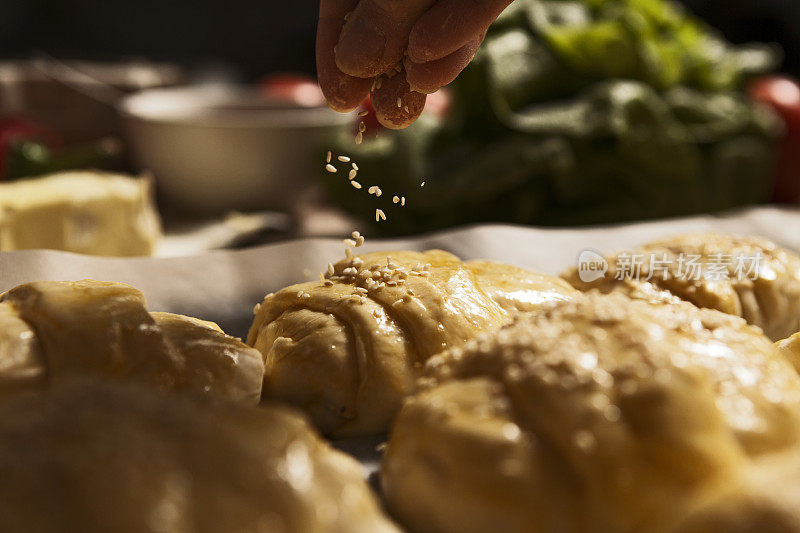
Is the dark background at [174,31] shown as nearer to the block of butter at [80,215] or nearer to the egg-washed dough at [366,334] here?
the block of butter at [80,215]

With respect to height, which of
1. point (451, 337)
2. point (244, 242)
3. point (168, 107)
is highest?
point (168, 107)

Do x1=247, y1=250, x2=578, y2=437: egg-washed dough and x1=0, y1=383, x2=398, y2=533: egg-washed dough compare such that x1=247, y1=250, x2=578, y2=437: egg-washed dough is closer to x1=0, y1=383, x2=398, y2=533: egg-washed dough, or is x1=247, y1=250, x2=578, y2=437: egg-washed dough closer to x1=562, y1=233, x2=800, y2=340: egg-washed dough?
x1=562, y1=233, x2=800, y2=340: egg-washed dough

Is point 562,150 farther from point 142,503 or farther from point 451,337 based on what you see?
point 142,503

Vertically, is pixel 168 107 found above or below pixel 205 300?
above

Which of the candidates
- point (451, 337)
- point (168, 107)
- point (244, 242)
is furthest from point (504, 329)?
point (168, 107)

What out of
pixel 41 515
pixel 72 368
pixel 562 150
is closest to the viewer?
pixel 41 515

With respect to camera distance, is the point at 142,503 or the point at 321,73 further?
the point at 321,73

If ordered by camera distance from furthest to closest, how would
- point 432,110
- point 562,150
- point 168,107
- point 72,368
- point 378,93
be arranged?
point 432,110
point 168,107
point 562,150
point 378,93
point 72,368

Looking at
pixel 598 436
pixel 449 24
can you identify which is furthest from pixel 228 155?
pixel 598 436

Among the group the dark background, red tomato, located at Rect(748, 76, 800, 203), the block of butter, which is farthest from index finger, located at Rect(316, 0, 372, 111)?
the dark background
